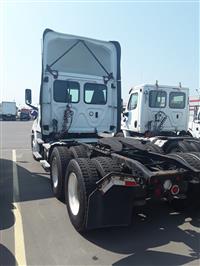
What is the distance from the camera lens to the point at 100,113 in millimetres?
8484

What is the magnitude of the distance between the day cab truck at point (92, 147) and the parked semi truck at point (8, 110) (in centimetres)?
4078

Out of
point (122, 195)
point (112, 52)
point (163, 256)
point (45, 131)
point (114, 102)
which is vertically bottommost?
point (163, 256)

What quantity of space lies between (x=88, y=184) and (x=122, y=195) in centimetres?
49

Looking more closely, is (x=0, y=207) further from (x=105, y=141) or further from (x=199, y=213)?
(x=199, y=213)

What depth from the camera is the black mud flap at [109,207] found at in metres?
4.07

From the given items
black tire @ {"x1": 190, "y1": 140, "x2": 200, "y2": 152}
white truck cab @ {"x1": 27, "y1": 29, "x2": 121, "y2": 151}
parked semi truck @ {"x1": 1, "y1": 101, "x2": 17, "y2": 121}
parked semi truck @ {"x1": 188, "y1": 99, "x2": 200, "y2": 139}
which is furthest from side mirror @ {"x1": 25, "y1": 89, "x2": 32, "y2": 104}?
parked semi truck @ {"x1": 1, "y1": 101, "x2": 17, "y2": 121}

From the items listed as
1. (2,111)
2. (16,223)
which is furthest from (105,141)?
(2,111)

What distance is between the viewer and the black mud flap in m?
4.07

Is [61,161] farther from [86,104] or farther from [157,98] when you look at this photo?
[157,98]

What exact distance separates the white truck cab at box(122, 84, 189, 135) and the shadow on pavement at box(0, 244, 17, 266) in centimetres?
752

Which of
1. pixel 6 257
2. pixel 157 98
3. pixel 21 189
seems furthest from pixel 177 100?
pixel 6 257

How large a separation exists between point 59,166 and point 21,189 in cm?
142

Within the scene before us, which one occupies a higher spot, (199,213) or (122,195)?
(122,195)

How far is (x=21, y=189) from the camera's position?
6828mm
